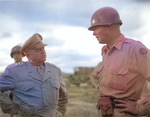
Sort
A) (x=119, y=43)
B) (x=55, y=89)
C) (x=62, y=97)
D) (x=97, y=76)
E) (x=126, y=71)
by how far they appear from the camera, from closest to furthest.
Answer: (x=126, y=71)
(x=119, y=43)
(x=97, y=76)
(x=55, y=89)
(x=62, y=97)

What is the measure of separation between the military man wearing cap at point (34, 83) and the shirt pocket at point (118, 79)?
99 centimetres

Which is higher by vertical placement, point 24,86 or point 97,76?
point 97,76

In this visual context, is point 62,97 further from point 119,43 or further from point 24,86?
point 119,43

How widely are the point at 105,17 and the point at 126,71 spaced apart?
633mm

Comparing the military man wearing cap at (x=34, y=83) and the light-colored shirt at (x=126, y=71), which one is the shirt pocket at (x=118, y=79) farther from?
the military man wearing cap at (x=34, y=83)

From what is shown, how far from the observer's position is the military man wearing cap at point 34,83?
136 inches

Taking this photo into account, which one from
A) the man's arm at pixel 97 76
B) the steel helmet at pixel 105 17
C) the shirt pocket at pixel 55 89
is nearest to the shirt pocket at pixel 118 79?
the man's arm at pixel 97 76

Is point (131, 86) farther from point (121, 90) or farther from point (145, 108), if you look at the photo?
point (145, 108)

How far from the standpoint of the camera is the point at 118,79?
2.81 m

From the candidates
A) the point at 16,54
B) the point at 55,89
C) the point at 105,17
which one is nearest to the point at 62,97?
the point at 55,89

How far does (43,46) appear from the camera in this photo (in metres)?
3.65

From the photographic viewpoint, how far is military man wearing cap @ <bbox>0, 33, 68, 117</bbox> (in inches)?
136

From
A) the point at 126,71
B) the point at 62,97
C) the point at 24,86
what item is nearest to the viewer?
the point at 126,71

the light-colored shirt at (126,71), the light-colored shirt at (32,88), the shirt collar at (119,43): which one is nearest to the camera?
the light-colored shirt at (126,71)
